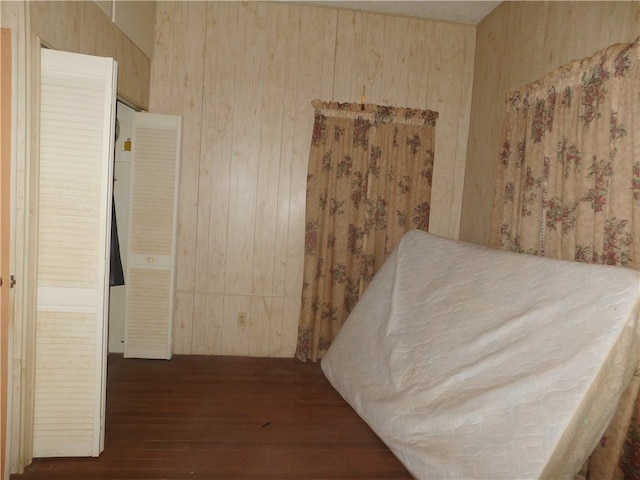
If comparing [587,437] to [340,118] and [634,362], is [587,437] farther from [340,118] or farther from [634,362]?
[340,118]

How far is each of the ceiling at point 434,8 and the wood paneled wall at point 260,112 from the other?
0.08 metres

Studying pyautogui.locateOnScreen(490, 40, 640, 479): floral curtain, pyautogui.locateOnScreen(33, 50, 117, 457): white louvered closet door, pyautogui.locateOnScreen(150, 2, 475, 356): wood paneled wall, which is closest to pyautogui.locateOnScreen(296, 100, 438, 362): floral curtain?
pyautogui.locateOnScreen(150, 2, 475, 356): wood paneled wall

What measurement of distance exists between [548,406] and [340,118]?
2588mm

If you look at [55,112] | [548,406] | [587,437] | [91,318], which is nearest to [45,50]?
[55,112]

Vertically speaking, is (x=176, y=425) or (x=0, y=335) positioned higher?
(x=0, y=335)

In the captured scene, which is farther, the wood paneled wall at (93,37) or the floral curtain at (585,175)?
the wood paneled wall at (93,37)

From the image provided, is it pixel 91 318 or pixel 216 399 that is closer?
pixel 91 318

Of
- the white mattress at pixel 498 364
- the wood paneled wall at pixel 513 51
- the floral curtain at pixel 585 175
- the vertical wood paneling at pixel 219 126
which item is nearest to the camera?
the white mattress at pixel 498 364

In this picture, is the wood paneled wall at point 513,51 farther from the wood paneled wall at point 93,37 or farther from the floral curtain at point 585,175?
the wood paneled wall at point 93,37

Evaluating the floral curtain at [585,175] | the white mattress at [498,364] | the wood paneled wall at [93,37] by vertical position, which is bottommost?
the white mattress at [498,364]

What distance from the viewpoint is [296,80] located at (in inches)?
133

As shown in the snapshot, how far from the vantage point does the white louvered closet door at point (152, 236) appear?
10.4 feet

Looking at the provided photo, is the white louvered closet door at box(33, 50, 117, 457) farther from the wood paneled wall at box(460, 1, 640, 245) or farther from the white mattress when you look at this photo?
the wood paneled wall at box(460, 1, 640, 245)

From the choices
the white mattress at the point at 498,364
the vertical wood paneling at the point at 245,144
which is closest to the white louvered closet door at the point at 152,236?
the vertical wood paneling at the point at 245,144
